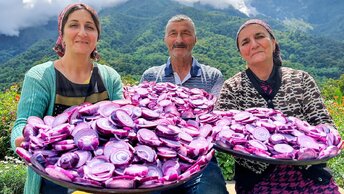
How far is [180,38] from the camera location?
2.92 meters

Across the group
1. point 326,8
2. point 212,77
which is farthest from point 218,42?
point 326,8

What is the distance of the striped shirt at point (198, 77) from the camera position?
9.66ft

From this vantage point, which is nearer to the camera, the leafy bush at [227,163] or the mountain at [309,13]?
the leafy bush at [227,163]

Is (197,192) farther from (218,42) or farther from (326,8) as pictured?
(326,8)

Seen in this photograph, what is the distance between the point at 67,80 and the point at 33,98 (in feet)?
0.76

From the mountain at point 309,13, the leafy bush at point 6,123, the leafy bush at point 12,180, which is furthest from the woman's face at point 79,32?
the mountain at point 309,13

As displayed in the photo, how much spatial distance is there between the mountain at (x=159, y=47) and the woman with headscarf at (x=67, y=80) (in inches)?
1167

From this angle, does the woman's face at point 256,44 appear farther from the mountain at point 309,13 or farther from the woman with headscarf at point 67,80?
the mountain at point 309,13

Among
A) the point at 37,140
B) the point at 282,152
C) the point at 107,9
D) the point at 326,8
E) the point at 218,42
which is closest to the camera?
the point at 37,140

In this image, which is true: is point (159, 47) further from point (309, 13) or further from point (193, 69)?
point (309, 13)

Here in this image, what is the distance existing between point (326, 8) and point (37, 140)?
6658 inches

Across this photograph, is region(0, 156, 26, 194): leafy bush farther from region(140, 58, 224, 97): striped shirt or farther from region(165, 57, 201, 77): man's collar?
region(165, 57, 201, 77): man's collar

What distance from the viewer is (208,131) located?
1.68 metres

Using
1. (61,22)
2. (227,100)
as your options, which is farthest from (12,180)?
(227,100)
